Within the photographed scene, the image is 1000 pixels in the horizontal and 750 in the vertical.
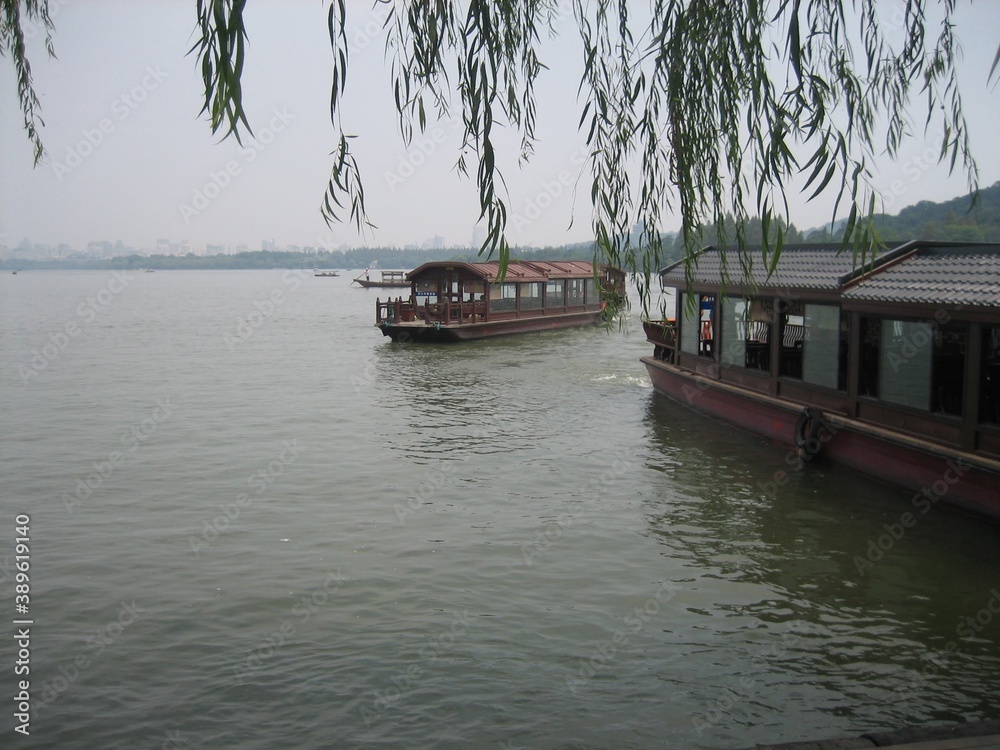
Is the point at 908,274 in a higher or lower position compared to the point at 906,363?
higher

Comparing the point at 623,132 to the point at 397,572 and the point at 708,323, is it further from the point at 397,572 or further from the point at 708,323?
the point at 708,323

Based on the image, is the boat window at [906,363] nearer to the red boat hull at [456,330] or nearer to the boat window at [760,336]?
the boat window at [760,336]

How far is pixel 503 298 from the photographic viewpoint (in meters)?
39.9

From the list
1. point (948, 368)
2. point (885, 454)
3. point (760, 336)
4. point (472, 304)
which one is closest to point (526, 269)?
point (472, 304)

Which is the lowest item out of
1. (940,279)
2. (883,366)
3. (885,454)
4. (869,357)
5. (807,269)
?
(885,454)

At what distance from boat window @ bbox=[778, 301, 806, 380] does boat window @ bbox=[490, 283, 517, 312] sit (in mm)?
22728

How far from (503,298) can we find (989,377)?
2980cm

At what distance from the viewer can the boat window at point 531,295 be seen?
134 ft

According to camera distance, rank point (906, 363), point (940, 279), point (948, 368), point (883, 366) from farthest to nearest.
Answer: point (883, 366) → point (906, 363) → point (940, 279) → point (948, 368)

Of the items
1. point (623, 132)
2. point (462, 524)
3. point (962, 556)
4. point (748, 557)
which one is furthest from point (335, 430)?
point (623, 132)

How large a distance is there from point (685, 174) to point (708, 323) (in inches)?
613

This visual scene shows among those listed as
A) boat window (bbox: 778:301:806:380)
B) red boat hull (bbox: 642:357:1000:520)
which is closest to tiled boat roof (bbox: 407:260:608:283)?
red boat hull (bbox: 642:357:1000:520)

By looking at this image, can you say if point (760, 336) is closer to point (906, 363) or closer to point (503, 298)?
point (906, 363)

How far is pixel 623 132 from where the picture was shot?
5.43 m
